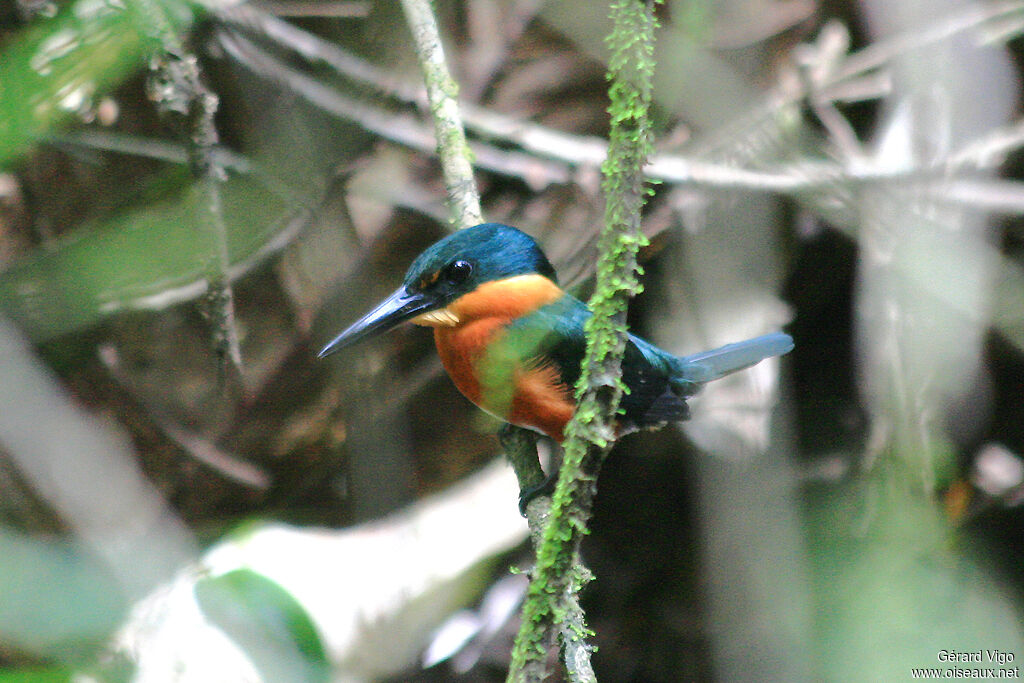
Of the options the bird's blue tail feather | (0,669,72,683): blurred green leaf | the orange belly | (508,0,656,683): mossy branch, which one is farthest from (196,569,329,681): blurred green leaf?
the bird's blue tail feather

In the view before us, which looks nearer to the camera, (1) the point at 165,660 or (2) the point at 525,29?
(1) the point at 165,660

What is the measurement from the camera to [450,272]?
6.52ft

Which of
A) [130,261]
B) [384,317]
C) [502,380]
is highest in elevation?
[384,317]

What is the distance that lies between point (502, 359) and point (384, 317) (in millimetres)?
310

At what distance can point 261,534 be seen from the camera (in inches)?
93.0

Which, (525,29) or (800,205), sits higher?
(525,29)

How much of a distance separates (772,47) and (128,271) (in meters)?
3.20

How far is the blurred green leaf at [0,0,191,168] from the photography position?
1.61 ft

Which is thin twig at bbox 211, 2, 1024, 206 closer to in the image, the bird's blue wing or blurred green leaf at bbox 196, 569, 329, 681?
the bird's blue wing

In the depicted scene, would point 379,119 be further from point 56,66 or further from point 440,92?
point 56,66

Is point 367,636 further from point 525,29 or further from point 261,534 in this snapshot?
point 525,29

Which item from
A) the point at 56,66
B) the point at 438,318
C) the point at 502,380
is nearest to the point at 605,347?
the point at 56,66

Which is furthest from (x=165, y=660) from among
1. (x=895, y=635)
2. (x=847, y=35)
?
(x=847, y=35)

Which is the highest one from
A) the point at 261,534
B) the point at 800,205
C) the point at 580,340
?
the point at 800,205
